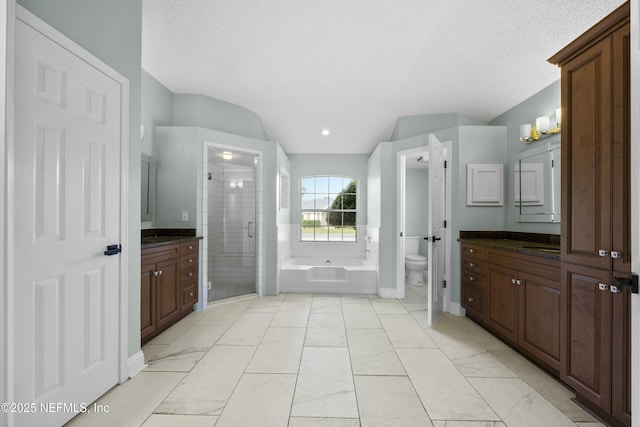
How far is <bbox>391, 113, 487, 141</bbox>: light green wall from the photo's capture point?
12.5 feet

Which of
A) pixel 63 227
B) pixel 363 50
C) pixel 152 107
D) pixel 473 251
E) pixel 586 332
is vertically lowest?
pixel 586 332

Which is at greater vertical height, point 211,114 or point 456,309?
point 211,114

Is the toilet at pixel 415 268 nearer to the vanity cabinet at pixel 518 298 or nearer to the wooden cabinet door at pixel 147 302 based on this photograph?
the vanity cabinet at pixel 518 298

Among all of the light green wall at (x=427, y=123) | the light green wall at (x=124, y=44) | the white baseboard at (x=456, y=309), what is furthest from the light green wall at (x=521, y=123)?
the light green wall at (x=124, y=44)

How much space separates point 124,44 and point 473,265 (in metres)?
3.71

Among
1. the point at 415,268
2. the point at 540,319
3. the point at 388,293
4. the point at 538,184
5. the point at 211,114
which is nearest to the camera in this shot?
the point at 540,319

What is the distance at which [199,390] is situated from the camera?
1827 mm

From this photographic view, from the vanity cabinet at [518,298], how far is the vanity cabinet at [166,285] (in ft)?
10.5

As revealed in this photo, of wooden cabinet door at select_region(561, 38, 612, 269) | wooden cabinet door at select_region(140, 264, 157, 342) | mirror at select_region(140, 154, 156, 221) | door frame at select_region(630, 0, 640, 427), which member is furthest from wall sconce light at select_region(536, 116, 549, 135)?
mirror at select_region(140, 154, 156, 221)

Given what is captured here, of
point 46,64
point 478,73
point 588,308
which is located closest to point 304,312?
point 588,308

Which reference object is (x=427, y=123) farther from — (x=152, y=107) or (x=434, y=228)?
(x=152, y=107)

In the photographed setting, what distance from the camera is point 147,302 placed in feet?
8.16

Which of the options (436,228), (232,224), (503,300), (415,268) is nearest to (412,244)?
(415,268)

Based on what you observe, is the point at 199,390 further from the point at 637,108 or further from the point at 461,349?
the point at 637,108
